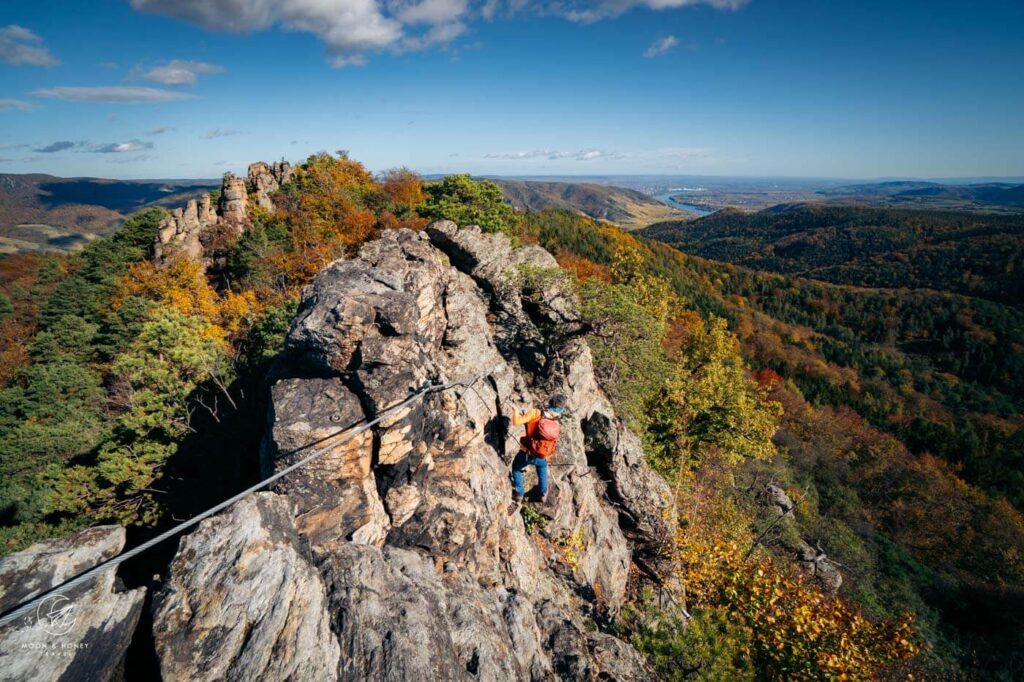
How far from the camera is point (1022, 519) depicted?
5341cm

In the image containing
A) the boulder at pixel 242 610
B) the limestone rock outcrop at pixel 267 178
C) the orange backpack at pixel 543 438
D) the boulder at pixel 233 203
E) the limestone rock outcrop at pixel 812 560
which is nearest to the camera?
the boulder at pixel 242 610

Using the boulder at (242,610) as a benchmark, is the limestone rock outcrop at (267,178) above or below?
above

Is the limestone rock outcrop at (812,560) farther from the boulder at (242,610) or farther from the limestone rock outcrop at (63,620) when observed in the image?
the limestone rock outcrop at (63,620)

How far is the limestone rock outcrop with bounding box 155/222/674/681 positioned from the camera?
5.82m

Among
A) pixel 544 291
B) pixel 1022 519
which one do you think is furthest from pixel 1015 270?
pixel 544 291

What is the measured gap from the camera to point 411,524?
31.2 ft

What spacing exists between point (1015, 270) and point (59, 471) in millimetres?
294460

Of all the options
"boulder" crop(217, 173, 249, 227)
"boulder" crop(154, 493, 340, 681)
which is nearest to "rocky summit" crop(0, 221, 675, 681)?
"boulder" crop(154, 493, 340, 681)

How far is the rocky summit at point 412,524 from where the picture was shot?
229 inches

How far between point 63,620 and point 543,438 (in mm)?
8379

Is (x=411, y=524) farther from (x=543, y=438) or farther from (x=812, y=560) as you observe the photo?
(x=812, y=560)

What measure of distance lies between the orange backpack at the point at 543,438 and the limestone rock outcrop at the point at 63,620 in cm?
760

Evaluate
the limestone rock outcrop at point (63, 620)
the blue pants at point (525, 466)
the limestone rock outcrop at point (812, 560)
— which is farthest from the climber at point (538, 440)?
the limestone rock outcrop at point (812, 560)

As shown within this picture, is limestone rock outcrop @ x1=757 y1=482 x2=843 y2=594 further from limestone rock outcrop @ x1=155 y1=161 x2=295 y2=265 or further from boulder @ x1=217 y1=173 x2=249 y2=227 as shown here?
boulder @ x1=217 y1=173 x2=249 y2=227
